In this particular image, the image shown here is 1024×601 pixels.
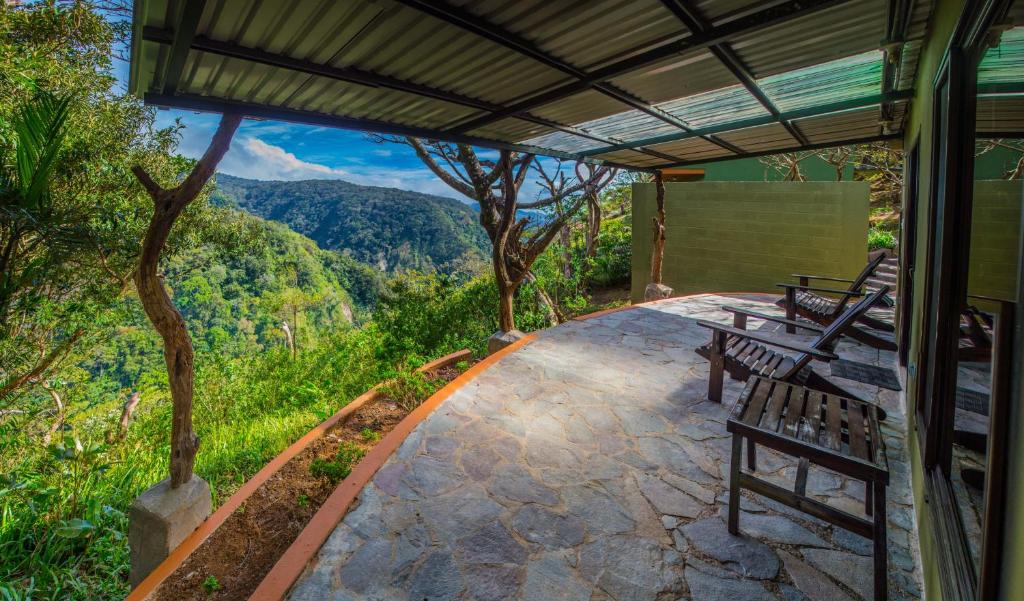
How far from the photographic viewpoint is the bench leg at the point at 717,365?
10.8 ft

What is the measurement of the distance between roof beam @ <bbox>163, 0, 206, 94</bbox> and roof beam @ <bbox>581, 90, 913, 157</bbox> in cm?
390

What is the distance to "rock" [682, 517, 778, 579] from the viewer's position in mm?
1876

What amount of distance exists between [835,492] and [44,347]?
8828mm

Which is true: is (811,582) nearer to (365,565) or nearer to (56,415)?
(365,565)

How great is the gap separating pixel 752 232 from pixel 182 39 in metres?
8.97

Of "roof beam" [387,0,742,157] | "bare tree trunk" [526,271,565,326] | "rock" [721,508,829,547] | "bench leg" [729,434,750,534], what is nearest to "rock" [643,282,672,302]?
"bare tree trunk" [526,271,565,326]

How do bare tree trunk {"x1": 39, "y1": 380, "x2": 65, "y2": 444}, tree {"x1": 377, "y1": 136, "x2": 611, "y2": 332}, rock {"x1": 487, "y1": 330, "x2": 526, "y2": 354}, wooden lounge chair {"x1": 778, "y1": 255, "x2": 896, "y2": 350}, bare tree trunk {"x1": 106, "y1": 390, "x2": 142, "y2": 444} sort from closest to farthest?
1. wooden lounge chair {"x1": 778, "y1": 255, "x2": 896, "y2": 350}
2. rock {"x1": 487, "y1": 330, "x2": 526, "y2": 354}
3. tree {"x1": 377, "y1": 136, "x2": 611, "y2": 332}
4. bare tree trunk {"x1": 106, "y1": 390, "x2": 142, "y2": 444}
5. bare tree trunk {"x1": 39, "y1": 380, "x2": 65, "y2": 444}

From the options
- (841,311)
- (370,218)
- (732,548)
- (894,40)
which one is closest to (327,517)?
(732,548)

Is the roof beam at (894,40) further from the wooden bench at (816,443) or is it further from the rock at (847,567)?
the rock at (847,567)

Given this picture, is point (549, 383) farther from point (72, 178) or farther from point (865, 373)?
point (72, 178)

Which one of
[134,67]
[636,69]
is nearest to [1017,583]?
[636,69]

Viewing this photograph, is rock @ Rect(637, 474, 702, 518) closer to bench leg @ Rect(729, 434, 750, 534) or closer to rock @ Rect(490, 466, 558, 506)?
bench leg @ Rect(729, 434, 750, 534)

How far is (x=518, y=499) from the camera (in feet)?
7.66

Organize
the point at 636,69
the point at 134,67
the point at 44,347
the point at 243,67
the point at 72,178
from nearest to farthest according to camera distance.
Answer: the point at 134,67 < the point at 243,67 < the point at 636,69 < the point at 72,178 < the point at 44,347
